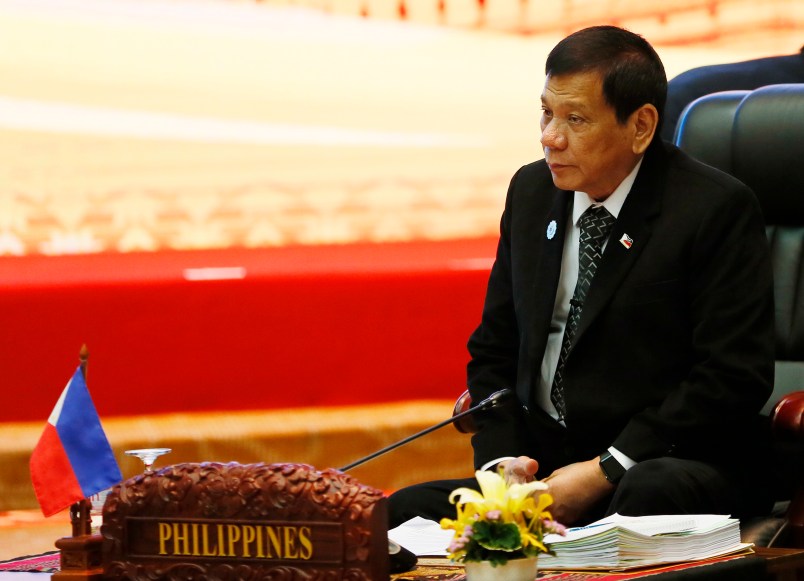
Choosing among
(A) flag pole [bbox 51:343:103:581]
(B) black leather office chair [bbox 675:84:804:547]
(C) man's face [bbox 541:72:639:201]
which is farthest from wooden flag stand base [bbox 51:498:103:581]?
(B) black leather office chair [bbox 675:84:804:547]

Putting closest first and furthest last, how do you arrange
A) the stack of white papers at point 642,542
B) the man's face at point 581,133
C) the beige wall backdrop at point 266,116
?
the stack of white papers at point 642,542, the man's face at point 581,133, the beige wall backdrop at point 266,116

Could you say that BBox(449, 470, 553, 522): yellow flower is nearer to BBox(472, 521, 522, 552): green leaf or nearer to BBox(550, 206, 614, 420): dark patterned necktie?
BBox(472, 521, 522, 552): green leaf

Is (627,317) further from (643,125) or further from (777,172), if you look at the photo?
(777,172)

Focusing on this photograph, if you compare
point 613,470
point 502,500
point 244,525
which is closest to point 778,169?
point 613,470

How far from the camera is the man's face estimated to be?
2078 mm

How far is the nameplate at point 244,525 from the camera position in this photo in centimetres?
155

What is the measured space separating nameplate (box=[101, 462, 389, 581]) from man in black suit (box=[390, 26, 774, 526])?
17.9 inches

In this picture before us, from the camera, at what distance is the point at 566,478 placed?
2.01 metres

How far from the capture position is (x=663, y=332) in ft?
6.81

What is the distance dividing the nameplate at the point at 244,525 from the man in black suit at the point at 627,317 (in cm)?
45

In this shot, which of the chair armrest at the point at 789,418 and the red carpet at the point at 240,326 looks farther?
the red carpet at the point at 240,326

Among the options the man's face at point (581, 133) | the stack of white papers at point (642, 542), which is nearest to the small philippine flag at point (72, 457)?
the stack of white papers at point (642, 542)

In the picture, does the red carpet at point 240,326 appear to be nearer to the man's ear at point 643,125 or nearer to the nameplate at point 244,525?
the man's ear at point 643,125

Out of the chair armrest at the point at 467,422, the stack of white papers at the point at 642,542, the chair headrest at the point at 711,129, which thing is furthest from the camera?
the chair headrest at the point at 711,129
